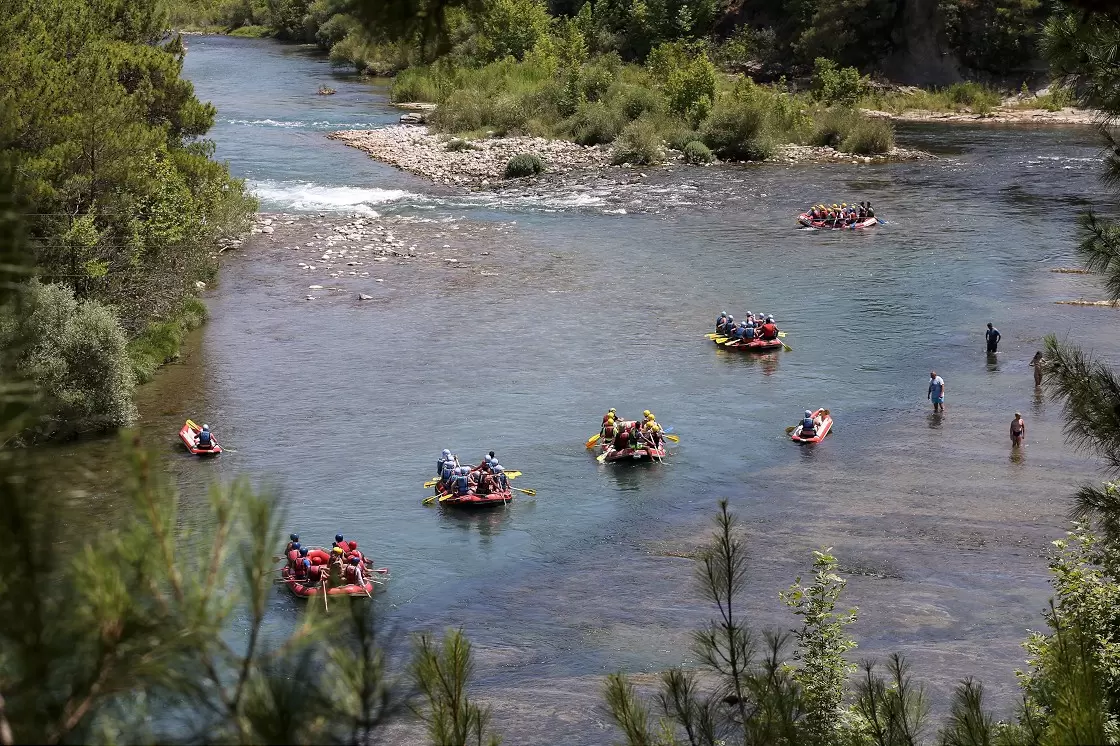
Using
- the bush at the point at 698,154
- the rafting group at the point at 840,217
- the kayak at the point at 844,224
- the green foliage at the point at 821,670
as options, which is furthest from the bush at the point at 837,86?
the green foliage at the point at 821,670

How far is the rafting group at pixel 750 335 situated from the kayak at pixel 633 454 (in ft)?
25.4

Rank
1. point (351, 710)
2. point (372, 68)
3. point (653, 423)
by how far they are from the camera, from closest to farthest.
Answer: point (351, 710)
point (653, 423)
point (372, 68)

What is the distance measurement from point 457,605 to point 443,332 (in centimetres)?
1586

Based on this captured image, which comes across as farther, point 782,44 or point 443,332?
point 782,44

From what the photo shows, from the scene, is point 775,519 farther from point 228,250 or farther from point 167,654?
point 228,250

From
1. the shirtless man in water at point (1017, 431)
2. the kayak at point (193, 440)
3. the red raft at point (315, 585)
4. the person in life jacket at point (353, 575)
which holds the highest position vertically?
the shirtless man in water at point (1017, 431)

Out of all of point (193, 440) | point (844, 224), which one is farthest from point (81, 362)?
point (844, 224)

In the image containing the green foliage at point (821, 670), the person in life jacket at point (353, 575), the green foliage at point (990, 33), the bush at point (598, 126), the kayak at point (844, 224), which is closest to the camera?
the green foliage at point (821, 670)

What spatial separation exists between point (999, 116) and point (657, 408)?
4967 cm

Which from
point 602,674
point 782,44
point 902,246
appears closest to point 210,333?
point 602,674

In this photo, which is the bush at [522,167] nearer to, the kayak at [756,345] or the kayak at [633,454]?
the kayak at [756,345]

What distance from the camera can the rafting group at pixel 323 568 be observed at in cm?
2020

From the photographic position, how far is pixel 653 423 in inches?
1078

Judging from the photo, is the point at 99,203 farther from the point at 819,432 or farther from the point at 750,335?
the point at 819,432
